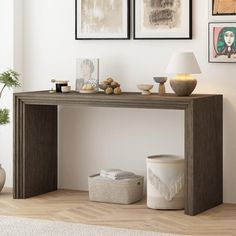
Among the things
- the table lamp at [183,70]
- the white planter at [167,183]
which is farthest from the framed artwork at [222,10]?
the white planter at [167,183]

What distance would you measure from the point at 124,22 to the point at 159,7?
33 cm

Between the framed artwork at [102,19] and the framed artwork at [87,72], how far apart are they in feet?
0.71

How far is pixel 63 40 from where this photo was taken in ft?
22.5

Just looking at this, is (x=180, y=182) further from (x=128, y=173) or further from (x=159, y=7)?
(x=159, y=7)

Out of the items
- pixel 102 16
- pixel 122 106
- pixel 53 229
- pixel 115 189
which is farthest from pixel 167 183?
pixel 102 16

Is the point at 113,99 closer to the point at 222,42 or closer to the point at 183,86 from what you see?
the point at 183,86

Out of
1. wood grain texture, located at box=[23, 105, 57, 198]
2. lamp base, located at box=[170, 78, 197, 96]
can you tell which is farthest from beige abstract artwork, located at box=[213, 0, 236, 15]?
wood grain texture, located at box=[23, 105, 57, 198]

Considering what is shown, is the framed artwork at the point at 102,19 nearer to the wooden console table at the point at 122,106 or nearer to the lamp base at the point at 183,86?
the wooden console table at the point at 122,106

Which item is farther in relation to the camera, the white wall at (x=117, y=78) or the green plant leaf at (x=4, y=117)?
the green plant leaf at (x=4, y=117)

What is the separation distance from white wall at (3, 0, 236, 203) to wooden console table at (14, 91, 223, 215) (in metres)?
0.13

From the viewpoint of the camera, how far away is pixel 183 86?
5.96 meters

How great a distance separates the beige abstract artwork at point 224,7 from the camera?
6.12 metres

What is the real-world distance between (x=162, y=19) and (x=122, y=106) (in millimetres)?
874

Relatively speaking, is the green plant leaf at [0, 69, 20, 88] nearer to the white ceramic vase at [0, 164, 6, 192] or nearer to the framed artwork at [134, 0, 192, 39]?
the white ceramic vase at [0, 164, 6, 192]
